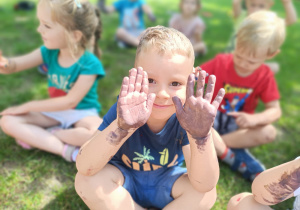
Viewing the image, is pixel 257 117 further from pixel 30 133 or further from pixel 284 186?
pixel 30 133

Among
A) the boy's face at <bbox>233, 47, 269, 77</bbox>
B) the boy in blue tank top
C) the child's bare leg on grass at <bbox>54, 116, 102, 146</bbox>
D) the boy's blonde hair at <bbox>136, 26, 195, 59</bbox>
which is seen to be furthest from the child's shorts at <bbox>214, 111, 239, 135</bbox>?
the boy's blonde hair at <bbox>136, 26, 195, 59</bbox>

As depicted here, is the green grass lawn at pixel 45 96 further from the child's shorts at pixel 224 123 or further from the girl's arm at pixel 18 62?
the girl's arm at pixel 18 62

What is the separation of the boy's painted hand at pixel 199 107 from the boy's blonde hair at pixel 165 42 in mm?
174

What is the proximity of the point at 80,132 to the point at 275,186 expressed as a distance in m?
1.36

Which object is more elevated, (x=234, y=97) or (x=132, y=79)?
(x=132, y=79)

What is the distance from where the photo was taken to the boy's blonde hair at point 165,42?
139 cm

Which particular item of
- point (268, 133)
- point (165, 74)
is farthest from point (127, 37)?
point (165, 74)

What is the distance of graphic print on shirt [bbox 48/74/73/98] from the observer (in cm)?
235

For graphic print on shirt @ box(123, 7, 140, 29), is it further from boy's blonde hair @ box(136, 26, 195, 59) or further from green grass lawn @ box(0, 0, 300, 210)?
boy's blonde hair @ box(136, 26, 195, 59)

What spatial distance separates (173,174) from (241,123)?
80 centimetres

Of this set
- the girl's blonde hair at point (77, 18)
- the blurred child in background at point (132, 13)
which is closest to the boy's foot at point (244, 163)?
the girl's blonde hair at point (77, 18)

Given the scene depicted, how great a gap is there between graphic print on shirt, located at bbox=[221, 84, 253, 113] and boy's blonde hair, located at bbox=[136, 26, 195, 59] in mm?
1119

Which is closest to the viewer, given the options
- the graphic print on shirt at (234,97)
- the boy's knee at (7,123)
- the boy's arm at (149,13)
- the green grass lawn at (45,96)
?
the green grass lawn at (45,96)

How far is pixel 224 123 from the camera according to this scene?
2582 mm
